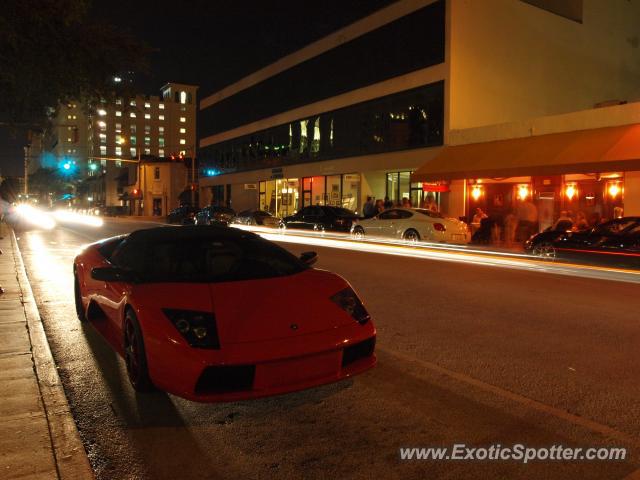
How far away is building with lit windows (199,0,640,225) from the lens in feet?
72.5

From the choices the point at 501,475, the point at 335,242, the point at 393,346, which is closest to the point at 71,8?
the point at 393,346

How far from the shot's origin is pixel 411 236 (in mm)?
Result: 20625

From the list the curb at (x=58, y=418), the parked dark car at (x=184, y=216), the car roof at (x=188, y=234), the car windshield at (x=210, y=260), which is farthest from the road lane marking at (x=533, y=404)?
the parked dark car at (x=184, y=216)

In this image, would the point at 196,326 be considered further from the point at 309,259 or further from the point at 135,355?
the point at 309,259

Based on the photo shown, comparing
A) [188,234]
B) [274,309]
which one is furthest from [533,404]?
[188,234]

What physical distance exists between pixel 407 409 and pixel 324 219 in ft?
69.1

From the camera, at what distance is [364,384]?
203 inches

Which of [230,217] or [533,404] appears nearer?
[533,404]

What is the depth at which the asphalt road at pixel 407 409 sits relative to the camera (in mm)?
3623

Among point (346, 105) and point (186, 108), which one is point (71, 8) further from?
point (186, 108)

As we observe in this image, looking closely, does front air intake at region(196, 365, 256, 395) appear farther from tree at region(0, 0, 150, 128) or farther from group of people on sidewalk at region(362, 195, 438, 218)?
group of people on sidewalk at region(362, 195, 438, 218)

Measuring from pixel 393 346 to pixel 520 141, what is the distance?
18673mm

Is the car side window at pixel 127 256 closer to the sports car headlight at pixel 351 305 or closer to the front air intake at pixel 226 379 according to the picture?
the front air intake at pixel 226 379

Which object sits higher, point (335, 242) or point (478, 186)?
point (478, 186)
